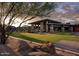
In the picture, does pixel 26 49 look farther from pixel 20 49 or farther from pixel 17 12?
pixel 17 12

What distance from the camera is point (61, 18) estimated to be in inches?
110

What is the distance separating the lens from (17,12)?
2838 millimetres

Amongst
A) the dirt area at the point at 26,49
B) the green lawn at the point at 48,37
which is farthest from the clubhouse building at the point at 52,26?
the dirt area at the point at 26,49

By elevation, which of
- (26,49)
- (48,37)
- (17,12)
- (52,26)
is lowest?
(26,49)

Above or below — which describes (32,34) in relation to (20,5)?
below

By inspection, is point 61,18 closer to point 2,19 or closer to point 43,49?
point 43,49

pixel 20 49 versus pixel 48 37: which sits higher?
pixel 48 37

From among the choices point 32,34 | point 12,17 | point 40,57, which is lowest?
point 40,57

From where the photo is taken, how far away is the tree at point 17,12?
2803 millimetres

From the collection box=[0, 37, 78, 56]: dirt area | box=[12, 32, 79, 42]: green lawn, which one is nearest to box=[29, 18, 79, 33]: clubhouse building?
box=[12, 32, 79, 42]: green lawn

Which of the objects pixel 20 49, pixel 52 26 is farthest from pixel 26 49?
pixel 52 26

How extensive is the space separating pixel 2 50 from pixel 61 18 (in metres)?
0.70

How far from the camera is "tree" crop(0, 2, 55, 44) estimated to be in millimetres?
2803

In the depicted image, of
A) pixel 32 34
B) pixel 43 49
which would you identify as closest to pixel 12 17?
pixel 32 34
